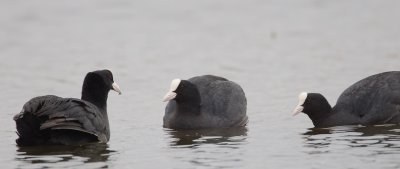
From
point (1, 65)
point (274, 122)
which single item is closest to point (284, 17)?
point (1, 65)

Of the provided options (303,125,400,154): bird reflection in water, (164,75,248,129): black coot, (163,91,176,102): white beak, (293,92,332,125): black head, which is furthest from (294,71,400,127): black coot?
(163,91,176,102): white beak

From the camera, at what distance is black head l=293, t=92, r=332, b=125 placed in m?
12.8

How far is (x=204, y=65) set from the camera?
721 inches

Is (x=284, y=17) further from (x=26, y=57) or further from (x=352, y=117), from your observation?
(x=352, y=117)

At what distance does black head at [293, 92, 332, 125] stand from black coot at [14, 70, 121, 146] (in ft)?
8.00

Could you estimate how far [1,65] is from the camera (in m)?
18.4

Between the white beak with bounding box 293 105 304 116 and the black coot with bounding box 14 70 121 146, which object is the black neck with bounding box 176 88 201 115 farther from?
the black coot with bounding box 14 70 121 146

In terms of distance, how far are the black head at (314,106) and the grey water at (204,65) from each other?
180 millimetres

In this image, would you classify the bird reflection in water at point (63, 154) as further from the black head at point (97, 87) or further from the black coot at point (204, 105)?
the black coot at point (204, 105)

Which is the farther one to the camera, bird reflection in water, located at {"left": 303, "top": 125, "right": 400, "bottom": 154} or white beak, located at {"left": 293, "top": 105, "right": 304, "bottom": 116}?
white beak, located at {"left": 293, "top": 105, "right": 304, "bottom": 116}

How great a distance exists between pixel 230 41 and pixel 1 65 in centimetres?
463

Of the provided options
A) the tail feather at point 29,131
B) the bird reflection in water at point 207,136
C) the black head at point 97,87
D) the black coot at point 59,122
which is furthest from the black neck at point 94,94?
the tail feather at point 29,131

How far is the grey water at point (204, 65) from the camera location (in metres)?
10.9

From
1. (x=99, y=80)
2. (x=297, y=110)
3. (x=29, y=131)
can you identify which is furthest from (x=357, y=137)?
(x=29, y=131)
